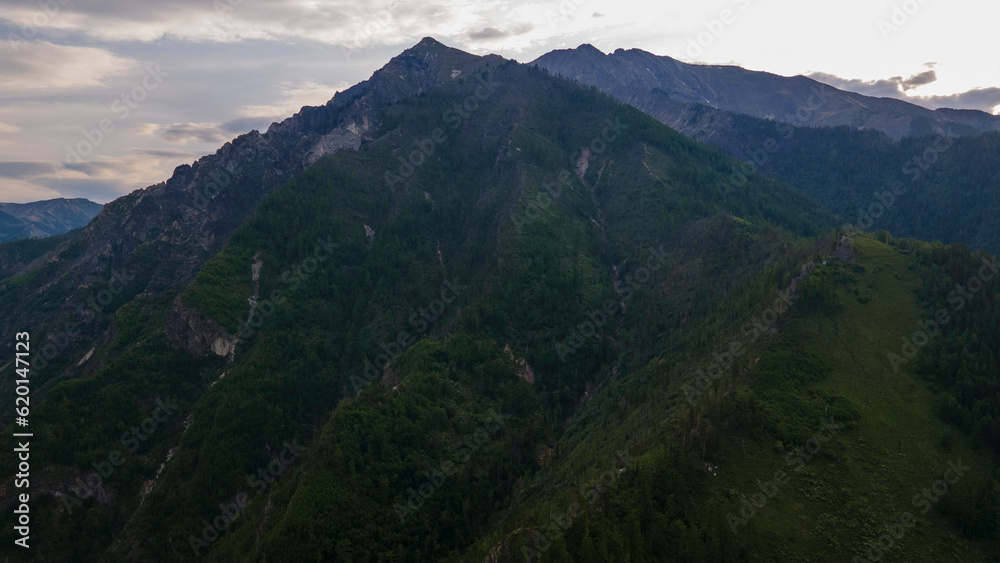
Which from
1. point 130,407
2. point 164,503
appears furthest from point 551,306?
point 130,407

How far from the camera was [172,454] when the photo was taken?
10925cm

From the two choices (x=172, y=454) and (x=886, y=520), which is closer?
(x=886, y=520)

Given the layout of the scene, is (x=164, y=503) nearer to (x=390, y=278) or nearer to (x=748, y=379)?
(x=390, y=278)

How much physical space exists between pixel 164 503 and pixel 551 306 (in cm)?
9987
